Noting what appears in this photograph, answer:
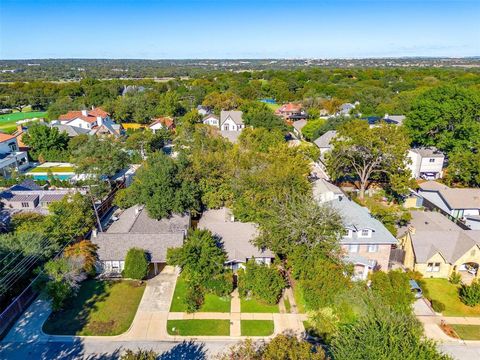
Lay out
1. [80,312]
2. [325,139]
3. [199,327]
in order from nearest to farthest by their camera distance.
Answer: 1. [199,327]
2. [80,312]
3. [325,139]

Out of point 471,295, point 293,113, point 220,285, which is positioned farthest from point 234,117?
point 471,295

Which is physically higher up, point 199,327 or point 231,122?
point 231,122

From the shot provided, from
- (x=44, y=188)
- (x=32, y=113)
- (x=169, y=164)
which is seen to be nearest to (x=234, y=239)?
(x=169, y=164)

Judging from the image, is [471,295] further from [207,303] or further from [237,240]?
[207,303]

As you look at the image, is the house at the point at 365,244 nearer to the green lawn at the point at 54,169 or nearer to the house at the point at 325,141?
the house at the point at 325,141

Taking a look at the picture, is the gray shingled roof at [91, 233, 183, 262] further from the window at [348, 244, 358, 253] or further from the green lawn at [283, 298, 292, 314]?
the window at [348, 244, 358, 253]

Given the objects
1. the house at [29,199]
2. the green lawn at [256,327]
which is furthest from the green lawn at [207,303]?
the house at [29,199]

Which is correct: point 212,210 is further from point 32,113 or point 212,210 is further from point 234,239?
point 32,113
